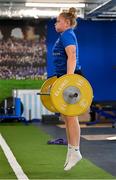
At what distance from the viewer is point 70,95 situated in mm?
3500

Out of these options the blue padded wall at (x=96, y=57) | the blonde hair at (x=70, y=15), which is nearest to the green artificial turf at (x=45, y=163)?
the blonde hair at (x=70, y=15)

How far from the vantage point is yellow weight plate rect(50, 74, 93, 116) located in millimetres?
3443

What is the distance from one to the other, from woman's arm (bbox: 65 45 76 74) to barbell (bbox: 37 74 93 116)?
0.22ft

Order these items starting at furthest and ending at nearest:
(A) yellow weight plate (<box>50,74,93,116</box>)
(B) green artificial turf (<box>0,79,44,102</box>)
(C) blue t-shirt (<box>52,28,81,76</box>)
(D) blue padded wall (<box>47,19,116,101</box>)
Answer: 1. (D) blue padded wall (<box>47,19,116,101</box>)
2. (B) green artificial turf (<box>0,79,44,102</box>)
3. (C) blue t-shirt (<box>52,28,81,76</box>)
4. (A) yellow weight plate (<box>50,74,93,116</box>)

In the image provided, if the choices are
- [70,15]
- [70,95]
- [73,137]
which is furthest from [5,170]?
[70,15]

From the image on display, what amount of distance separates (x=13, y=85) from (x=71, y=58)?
7481mm

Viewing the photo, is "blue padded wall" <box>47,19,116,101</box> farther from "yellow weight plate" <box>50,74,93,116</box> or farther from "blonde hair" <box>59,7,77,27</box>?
"yellow weight plate" <box>50,74,93,116</box>

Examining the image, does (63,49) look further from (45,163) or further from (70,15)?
(45,163)

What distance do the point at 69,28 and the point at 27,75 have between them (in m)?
7.30

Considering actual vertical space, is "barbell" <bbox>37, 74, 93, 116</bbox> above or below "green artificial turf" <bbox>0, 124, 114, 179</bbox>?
above

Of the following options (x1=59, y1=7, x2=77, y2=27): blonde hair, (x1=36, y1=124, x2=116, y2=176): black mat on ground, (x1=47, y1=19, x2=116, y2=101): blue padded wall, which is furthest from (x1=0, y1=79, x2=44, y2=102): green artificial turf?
(x1=59, y1=7, x2=77, y2=27): blonde hair

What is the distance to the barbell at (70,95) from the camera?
3.44 m

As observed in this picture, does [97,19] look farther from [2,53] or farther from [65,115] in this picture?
[65,115]

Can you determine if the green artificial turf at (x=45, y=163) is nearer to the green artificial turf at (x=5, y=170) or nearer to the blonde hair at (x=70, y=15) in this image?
the green artificial turf at (x=5, y=170)
